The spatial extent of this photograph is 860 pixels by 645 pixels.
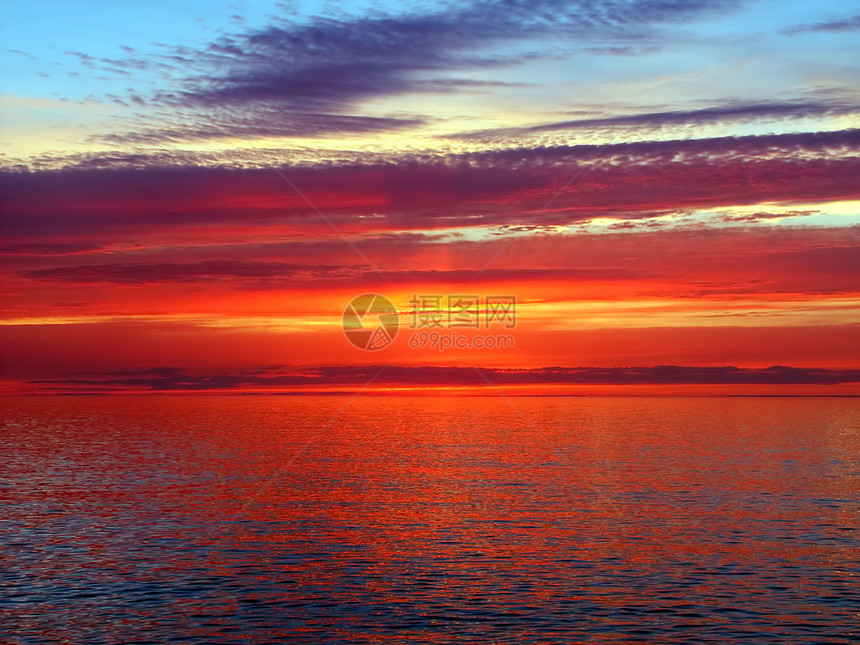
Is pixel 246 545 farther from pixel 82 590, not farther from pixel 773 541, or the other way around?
pixel 773 541

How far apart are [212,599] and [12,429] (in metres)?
165

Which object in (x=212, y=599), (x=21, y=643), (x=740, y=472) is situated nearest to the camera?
(x=21, y=643)

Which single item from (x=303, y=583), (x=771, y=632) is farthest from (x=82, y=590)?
(x=771, y=632)

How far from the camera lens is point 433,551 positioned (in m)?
46.6

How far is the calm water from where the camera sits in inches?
1340

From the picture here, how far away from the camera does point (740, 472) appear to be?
83.6 metres

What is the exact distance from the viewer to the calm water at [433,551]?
34031 millimetres

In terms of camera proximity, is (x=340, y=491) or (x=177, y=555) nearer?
(x=177, y=555)

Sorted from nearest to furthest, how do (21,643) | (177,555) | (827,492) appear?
1. (21,643)
2. (177,555)
3. (827,492)

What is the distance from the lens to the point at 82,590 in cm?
3916

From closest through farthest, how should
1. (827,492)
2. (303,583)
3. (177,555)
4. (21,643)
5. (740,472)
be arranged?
(21,643)
(303,583)
(177,555)
(827,492)
(740,472)

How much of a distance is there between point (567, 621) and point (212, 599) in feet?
52.7

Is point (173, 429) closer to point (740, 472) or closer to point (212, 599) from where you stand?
point (740, 472)

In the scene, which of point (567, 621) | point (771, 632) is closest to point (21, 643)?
point (567, 621)
